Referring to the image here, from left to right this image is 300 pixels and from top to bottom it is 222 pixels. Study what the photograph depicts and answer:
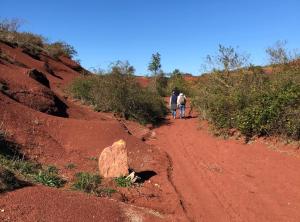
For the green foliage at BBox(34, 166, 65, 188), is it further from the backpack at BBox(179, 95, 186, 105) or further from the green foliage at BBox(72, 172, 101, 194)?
the backpack at BBox(179, 95, 186, 105)

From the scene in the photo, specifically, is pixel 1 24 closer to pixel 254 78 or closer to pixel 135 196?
pixel 254 78

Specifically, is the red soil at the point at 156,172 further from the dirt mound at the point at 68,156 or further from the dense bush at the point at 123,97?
the dense bush at the point at 123,97

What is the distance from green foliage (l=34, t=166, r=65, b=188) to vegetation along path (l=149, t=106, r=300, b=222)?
8.52ft

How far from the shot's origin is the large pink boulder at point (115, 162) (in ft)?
33.4

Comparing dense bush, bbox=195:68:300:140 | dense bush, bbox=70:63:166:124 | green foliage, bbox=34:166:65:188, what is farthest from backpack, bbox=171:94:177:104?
green foliage, bbox=34:166:65:188

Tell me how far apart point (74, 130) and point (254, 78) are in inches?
319

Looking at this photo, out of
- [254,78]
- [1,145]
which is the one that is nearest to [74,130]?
[1,145]

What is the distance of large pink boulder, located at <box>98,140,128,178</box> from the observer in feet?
33.4

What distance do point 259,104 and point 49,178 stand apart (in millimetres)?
8524

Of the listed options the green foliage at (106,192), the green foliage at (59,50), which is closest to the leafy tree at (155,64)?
the green foliage at (59,50)

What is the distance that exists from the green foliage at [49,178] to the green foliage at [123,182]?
1211 millimetres

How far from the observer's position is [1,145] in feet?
34.7

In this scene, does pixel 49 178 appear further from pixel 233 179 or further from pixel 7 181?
pixel 233 179


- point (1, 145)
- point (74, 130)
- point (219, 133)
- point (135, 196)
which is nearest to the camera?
point (135, 196)
